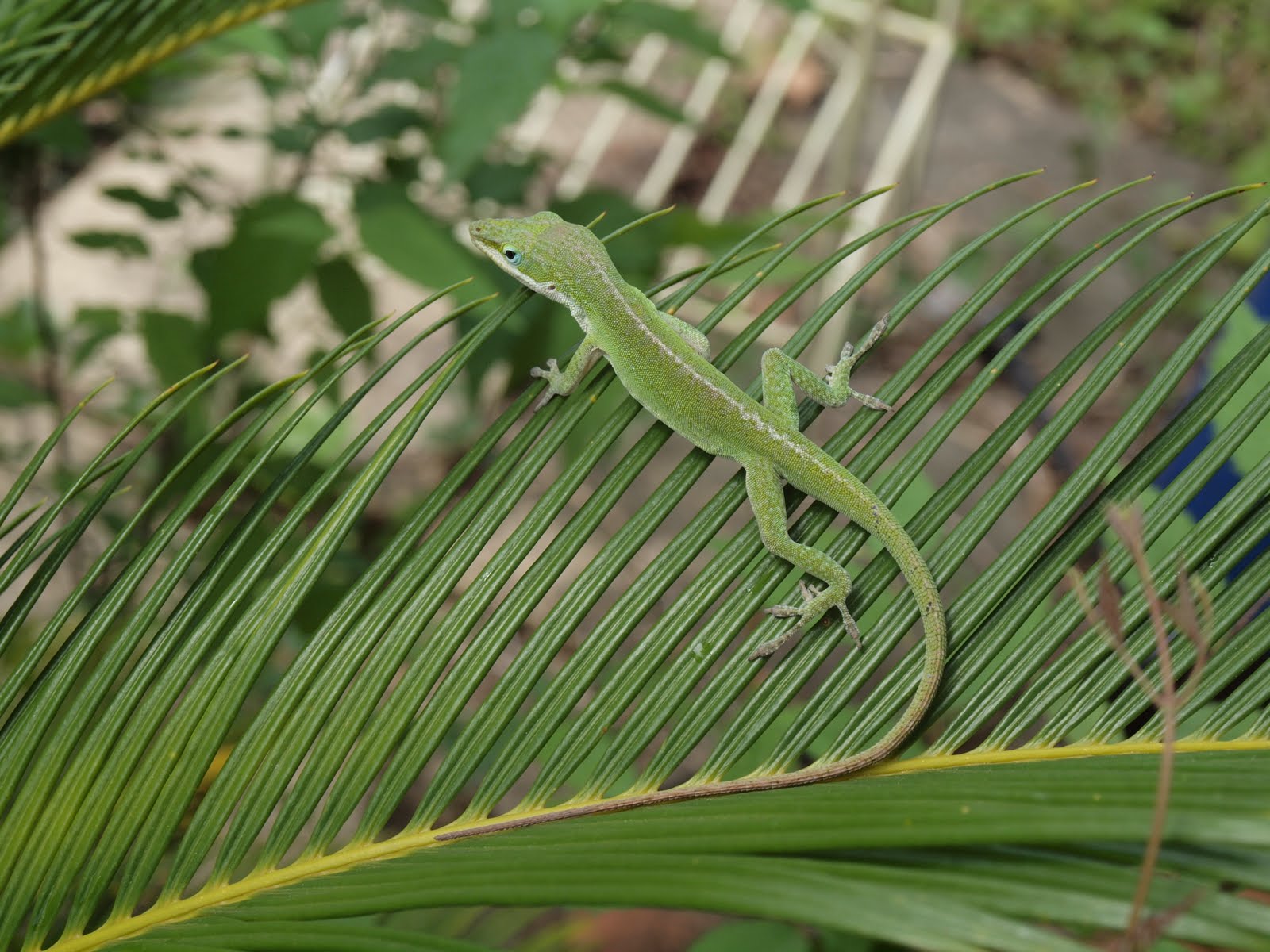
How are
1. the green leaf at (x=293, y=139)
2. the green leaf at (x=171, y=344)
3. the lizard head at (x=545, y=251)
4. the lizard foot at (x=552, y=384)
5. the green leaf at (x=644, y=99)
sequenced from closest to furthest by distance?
the lizard foot at (x=552, y=384)
the lizard head at (x=545, y=251)
the green leaf at (x=171, y=344)
the green leaf at (x=293, y=139)
the green leaf at (x=644, y=99)

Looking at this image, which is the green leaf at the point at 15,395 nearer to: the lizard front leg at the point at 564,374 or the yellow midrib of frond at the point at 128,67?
the yellow midrib of frond at the point at 128,67

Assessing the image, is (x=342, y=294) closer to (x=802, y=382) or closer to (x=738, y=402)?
(x=738, y=402)

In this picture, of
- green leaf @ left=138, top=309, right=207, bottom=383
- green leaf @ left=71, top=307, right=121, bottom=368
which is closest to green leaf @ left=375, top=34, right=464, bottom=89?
green leaf @ left=138, top=309, right=207, bottom=383

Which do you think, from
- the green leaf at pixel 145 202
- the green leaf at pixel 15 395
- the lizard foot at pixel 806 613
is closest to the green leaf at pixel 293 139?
the green leaf at pixel 145 202

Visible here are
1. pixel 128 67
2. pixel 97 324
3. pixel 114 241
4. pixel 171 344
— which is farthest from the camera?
pixel 97 324

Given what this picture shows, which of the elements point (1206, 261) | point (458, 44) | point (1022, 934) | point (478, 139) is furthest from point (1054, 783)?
point (458, 44)

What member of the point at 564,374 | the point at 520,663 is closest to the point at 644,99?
the point at 564,374
